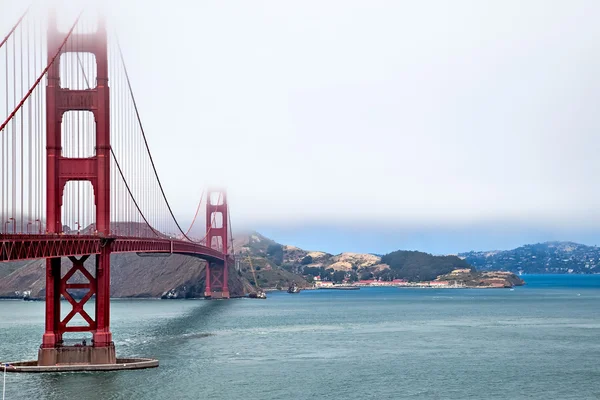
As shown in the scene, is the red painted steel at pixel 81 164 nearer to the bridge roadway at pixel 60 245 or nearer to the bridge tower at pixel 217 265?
the bridge roadway at pixel 60 245

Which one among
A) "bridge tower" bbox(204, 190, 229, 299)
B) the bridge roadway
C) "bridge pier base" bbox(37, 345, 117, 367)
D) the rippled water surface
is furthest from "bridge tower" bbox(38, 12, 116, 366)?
"bridge tower" bbox(204, 190, 229, 299)

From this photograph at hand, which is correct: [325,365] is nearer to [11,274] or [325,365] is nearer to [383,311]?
[383,311]

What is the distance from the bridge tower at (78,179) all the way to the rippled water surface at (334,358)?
1.97m

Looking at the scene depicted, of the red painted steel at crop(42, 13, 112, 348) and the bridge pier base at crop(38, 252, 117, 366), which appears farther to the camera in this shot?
the red painted steel at crop(42, 13, 112, 348)

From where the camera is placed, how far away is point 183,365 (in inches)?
1907

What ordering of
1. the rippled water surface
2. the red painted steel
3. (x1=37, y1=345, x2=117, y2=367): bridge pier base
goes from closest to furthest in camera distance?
the rippled water surface, (x1=37, y1=345, x2=117, y2=367): bridge pier base, the red painted steel

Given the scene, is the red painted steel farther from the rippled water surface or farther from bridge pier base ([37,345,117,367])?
the rippled water surface

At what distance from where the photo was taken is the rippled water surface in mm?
40875

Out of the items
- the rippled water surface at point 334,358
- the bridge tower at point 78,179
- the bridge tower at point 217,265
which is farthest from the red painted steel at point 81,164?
the bridge tower at point 217,265

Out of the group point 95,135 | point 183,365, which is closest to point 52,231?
point 95,135

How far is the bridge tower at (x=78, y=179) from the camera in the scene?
44906mm

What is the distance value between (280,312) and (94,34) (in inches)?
2372

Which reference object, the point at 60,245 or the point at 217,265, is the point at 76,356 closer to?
the point at 60,245

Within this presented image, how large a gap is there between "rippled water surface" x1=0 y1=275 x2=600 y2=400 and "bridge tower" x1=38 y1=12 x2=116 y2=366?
6.47ft
